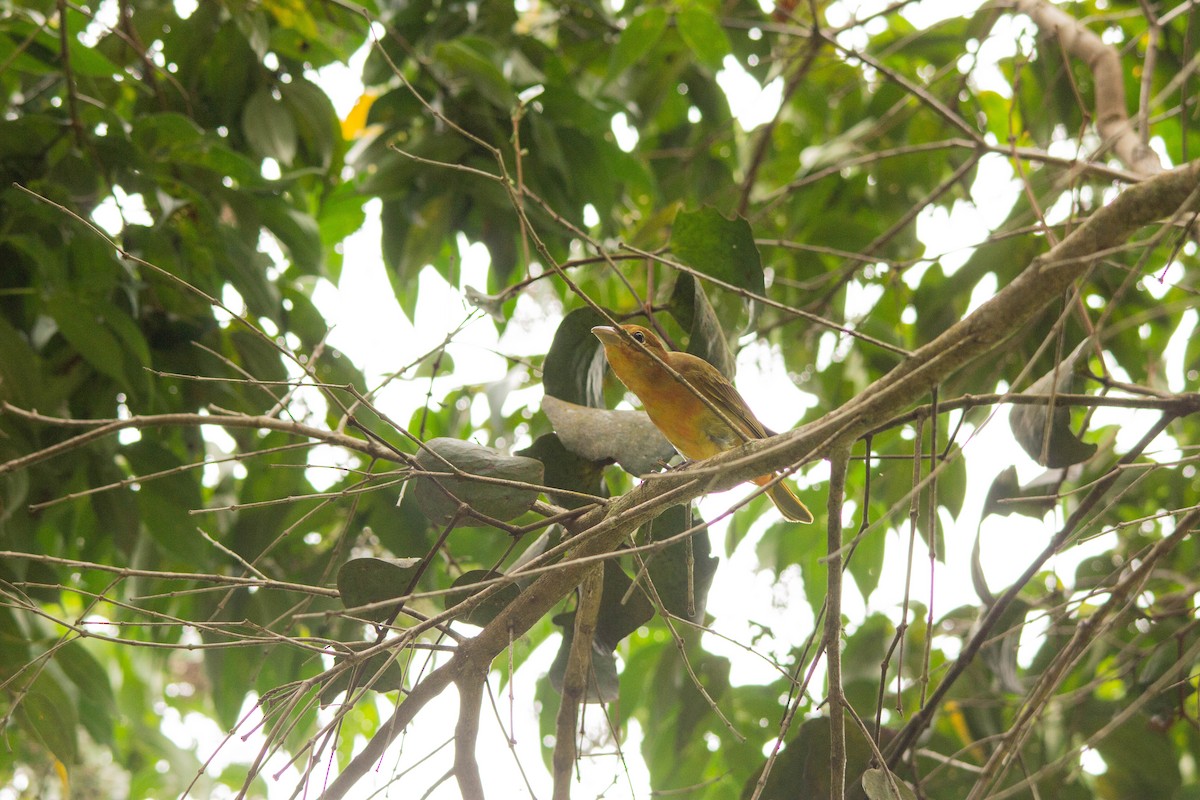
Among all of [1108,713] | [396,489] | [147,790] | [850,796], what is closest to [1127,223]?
[850,796]

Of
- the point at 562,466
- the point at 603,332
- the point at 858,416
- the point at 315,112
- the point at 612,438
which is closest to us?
the point at 858,416

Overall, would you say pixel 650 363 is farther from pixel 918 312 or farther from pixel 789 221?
pixel 789 221

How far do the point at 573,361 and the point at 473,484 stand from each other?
490mm

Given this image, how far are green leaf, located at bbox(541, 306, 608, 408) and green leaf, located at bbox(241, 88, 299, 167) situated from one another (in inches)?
51.9

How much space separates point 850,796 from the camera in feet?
6.01

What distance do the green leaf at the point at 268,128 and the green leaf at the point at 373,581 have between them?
5.45 feet

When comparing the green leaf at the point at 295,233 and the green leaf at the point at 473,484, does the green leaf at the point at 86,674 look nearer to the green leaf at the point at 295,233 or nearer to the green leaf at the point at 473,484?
the green leaf at the point at 295,233

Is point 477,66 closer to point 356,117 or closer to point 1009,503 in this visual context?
point 356,117

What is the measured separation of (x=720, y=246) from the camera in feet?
6.95

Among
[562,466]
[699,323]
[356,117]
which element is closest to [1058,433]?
[699,323]

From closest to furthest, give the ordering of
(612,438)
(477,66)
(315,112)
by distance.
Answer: (612,438) < (477,66) < (315,112)

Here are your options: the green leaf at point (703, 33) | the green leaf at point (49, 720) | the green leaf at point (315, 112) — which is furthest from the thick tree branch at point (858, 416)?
the green leaf at point (315, 112)

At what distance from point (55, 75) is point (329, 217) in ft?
3.15

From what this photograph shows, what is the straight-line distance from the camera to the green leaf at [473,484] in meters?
1.68
